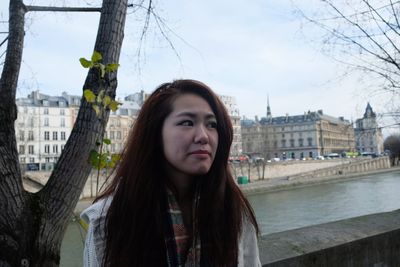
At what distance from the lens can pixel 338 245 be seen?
7.66 ft

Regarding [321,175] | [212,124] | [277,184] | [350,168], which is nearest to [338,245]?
[212,124]

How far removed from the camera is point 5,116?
177 centimetres

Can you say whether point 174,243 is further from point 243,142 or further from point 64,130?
point 243,142

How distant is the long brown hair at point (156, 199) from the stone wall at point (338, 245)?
0.73 m

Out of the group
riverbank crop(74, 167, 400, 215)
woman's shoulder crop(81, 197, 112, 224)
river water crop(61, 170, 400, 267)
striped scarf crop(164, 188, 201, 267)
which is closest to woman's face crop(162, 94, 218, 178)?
striped scarf crop(164, 188, 201, 267)

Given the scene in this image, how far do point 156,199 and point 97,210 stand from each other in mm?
186

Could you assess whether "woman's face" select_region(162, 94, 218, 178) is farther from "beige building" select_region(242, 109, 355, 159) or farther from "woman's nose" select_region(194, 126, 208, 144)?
"beige building" select_region(242, 109, 355, 159)

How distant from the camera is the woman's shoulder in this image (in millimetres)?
1157

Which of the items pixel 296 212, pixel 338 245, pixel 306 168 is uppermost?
pixel 338 245

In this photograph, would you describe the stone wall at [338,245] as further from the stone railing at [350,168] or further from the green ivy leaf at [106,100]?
the stone railing at [350,168]

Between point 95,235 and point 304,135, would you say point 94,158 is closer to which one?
point 95,235

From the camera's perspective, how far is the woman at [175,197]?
1.14 m

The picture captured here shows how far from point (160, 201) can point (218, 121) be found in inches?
13.7

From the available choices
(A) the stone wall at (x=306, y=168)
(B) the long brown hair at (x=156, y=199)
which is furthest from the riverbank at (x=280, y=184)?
(B) the long brown hair at (x=156, y=199)
